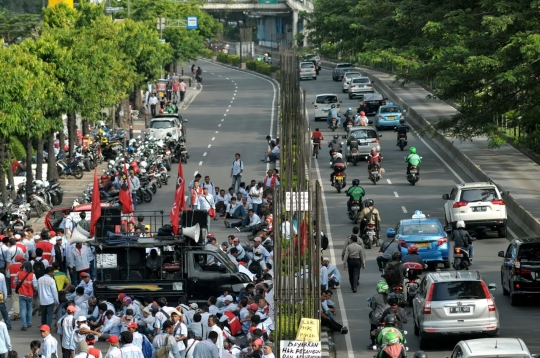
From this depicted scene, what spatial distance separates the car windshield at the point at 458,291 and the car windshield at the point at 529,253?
12.2ft

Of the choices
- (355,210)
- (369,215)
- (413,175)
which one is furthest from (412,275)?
(413,175)

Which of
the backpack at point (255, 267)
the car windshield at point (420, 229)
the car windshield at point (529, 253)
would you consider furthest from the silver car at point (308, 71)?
the car windshield at point (529, 253)

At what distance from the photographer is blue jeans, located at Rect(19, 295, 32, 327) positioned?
1086 inches

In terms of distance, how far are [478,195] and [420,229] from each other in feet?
14.1

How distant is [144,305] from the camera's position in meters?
27.7

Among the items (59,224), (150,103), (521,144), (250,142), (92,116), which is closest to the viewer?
(59,224)

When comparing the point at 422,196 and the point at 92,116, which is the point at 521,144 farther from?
the point at 92,116

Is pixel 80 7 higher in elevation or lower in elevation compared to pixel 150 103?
higher

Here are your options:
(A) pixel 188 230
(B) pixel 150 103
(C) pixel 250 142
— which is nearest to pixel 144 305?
(A) pixel 188 230

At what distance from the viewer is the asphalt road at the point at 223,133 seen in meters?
44.1

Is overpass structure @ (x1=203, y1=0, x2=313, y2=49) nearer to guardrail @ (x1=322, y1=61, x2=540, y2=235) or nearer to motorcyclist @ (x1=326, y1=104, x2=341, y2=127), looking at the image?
guardrail @ (x1=322, y1=61, x2=540, y2=235)

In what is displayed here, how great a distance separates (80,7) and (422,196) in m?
27.6

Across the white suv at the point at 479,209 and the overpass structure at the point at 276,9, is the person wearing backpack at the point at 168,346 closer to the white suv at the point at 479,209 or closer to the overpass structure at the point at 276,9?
the white suv at the point at 479,209

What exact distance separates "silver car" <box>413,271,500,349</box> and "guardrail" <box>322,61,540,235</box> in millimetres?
11566
